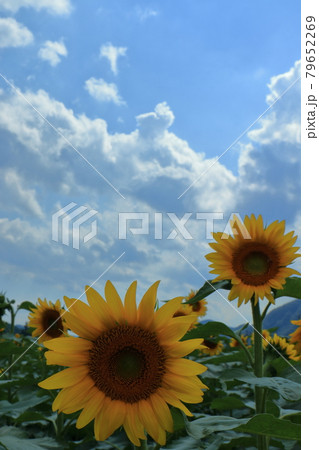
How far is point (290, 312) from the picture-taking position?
263 cm

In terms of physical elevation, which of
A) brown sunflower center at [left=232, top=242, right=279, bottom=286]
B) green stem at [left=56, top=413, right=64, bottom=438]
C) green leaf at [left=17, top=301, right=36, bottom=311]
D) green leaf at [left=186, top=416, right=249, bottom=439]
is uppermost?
brown sunflower center at [left=232, top=242, right=279, bottom=286]

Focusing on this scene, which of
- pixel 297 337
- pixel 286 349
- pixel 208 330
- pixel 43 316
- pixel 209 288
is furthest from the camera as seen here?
pixel 43 316

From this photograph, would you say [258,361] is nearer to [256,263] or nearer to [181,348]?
[256,263]

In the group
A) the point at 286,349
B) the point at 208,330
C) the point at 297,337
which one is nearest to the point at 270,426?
the point at 208,330

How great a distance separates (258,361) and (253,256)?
53 centimetres

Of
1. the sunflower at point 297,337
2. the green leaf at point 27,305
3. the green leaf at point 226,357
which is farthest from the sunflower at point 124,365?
the green leaf at point 27,305

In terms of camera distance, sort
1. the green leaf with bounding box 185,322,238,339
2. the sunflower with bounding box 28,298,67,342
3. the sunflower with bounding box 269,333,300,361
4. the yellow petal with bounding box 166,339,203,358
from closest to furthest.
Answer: the yellow petal with bounding box 166,339,203,358 → the green leaf with bounding box 185,322,238,339 → the sunflower with bounding box 269,333,300,361 → the sunflower with bounding box 28,298,67,342

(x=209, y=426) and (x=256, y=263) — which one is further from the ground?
(x=256, y=263)

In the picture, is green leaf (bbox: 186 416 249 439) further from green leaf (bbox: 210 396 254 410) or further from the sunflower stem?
green leaf (bbox: 210 396 254 410)

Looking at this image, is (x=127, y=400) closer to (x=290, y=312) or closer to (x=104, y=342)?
(x=104, y=342)

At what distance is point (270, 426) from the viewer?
962 millimetres

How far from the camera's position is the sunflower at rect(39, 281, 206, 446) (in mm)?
1065

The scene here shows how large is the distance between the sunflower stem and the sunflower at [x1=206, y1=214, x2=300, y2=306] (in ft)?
0.30

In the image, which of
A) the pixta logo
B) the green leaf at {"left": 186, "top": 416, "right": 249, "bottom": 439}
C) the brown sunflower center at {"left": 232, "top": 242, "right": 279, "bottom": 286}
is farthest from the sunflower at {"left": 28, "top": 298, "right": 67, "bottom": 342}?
the green leaf at {"left": 186, "top": 416, "right": 249, "bottom": 439}
